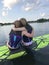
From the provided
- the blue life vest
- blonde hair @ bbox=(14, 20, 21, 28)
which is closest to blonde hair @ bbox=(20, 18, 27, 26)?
blonde hair @ bbox=(14, 20, 21, 28)

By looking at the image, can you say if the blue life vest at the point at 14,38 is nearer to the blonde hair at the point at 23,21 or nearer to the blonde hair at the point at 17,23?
the blonde hair at the point at 17,23

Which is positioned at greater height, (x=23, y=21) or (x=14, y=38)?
(x=23, y=21)

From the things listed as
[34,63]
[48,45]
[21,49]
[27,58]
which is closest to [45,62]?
[34,63]

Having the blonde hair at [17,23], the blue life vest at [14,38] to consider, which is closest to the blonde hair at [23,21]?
the blonde hair at [17,23]

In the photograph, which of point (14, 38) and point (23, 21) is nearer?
point (23, 21)

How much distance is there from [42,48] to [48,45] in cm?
71

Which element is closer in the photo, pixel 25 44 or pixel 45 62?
pixel 45 62

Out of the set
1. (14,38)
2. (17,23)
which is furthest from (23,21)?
(14,38)

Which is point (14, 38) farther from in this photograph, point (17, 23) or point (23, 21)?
point (23, 21)

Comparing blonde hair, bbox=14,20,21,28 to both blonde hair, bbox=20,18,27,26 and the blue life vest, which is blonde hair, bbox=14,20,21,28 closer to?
blonde hair, bbox=20,18,27,26

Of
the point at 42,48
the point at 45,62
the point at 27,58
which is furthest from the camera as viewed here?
the point at 42,48

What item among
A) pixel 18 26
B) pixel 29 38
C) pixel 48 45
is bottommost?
Answer: pixel 48 45

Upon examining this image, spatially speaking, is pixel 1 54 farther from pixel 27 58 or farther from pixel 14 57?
pixel 27 58

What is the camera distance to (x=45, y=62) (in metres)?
8.95
